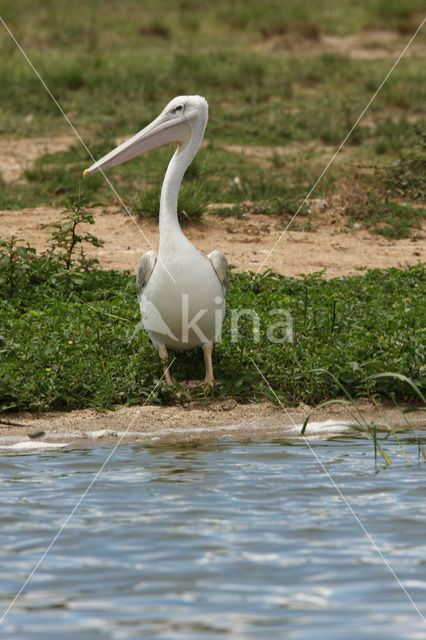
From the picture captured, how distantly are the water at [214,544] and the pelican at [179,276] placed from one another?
2.85ft

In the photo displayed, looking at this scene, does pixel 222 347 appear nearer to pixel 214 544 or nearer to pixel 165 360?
pixel 165 360

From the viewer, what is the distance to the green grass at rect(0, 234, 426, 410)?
5.60m

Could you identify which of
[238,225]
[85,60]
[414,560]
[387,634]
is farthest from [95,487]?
[85,60]

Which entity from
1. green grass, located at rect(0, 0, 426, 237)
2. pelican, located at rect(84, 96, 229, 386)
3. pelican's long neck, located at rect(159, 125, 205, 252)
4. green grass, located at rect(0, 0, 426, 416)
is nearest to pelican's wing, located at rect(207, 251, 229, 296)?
pelican, located at rect(84, 96, 229, 386)

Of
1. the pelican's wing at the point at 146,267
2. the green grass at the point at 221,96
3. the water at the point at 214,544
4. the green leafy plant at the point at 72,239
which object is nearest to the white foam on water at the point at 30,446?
the water at the point at 214,544

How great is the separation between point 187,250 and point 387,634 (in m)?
2.99

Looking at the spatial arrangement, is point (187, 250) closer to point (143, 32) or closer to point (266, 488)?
point (266, 488)

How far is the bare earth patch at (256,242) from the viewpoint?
8312 millimetres

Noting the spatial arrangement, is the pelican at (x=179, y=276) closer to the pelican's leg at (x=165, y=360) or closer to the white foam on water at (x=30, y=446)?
the pelican's leg at (x=165, y=360)

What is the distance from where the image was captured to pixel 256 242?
8844 mm

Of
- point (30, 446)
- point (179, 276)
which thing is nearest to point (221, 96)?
point (179, 276)

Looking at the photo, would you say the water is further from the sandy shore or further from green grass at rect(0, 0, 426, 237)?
green grass at rect(0, 0, 426, 237)

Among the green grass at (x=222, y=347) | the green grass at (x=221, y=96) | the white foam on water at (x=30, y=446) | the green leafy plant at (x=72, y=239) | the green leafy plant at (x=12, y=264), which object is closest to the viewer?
the white foam on water at (x=30, y=446)

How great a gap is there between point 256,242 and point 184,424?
3.74 meters
